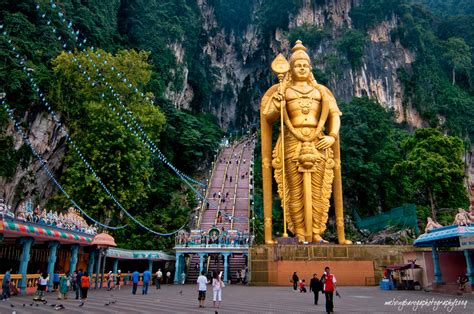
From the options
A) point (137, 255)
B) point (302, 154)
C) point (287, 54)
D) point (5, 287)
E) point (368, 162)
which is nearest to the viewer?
point (5, 287)

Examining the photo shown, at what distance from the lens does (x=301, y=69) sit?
1486 cm

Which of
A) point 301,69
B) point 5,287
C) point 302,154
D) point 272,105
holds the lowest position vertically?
point 5,287

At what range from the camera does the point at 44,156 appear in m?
19.2

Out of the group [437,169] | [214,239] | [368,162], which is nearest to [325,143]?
[214,239]

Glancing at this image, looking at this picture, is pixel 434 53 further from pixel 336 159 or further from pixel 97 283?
pixel 97 283

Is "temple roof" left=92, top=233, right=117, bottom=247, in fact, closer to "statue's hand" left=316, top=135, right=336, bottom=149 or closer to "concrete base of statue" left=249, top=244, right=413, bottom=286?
"concrete base of statue" left=249, top=244, right=413, bottom=286

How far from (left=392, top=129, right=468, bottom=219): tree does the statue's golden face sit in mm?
8963

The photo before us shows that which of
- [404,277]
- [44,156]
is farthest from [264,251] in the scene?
[44,156]

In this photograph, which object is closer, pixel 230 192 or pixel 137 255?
pixel 137 255

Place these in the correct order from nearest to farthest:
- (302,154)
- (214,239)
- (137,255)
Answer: (302,154), (137,255), (214,239)

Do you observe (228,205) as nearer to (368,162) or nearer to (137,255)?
(137,255)

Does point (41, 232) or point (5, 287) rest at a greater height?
point (41, 232)

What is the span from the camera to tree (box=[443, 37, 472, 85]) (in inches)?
1476

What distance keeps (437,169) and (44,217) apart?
17.6m
